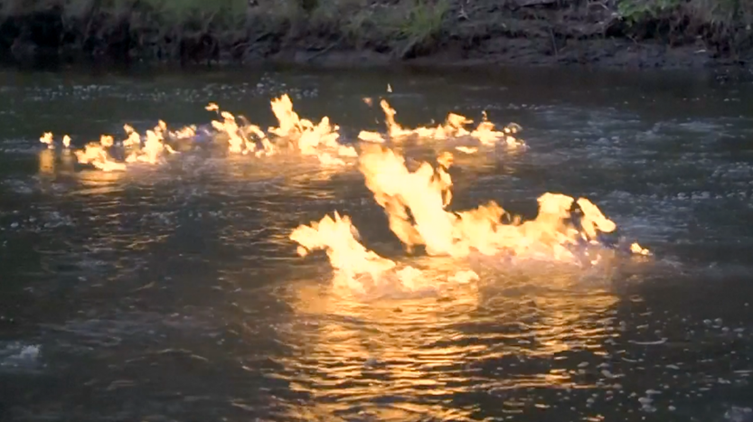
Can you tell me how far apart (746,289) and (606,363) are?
1748mm

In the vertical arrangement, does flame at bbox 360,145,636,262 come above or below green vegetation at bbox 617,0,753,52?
below

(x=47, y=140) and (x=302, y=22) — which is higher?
(x=302, y=22)

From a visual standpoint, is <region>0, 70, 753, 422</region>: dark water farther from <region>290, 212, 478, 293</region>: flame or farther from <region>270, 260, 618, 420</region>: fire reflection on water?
<region>290, 212, 478, 293</region>: flame

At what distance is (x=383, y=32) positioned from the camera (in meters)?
26.5

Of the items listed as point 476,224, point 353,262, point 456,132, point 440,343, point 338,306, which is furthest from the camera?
point 456,132

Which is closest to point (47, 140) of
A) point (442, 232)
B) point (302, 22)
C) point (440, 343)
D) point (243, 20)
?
point (442, 232)

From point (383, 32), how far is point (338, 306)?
19.7 metres

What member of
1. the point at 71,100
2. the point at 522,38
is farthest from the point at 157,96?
the point at 522,38

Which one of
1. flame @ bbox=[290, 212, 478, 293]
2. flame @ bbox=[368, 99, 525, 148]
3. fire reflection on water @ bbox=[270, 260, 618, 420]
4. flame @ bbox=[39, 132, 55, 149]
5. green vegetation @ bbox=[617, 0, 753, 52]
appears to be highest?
green vegetation @ bbox=[617, 0, 753, 52]

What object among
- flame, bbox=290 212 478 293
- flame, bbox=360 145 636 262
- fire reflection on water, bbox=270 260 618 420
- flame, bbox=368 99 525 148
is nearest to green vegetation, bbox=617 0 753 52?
A: flame, bbox=368 99 525 148

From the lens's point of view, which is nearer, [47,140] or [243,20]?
[47,140]

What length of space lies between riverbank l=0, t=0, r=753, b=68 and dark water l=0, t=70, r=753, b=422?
38.2ft

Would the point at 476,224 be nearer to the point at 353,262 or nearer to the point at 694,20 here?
the point at 353,262

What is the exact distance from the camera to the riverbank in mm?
24703
